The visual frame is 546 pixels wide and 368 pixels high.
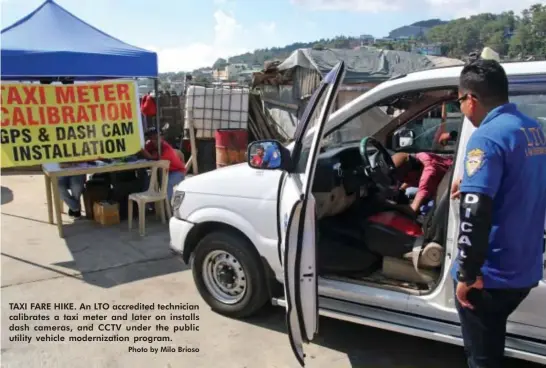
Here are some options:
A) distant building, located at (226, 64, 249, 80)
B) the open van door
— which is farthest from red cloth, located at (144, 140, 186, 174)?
distant building, located at (226, 64, 249, 80)

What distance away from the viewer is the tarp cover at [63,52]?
21.9ft

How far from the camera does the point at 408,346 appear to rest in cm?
376

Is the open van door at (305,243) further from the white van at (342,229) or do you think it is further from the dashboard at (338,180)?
the dashboard at (338,180)

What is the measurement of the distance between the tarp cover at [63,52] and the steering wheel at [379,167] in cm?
446

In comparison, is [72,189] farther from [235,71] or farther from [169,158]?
[235,71]

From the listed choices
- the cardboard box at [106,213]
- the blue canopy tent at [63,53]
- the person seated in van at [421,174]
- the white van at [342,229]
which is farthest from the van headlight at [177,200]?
the blue canopy tent at [63,53]

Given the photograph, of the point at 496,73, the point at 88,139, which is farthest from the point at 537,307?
the point at 88,139

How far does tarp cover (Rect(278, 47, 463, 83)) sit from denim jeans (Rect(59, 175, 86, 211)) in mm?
7189

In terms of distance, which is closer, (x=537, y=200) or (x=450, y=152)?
(x=537, y=200)

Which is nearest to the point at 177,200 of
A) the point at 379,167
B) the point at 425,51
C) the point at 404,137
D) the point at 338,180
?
the point at 338,180

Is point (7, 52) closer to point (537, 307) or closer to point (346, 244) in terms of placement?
point (346, 244)

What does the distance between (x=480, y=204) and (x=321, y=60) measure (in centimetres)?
1185

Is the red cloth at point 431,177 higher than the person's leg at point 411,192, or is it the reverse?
the red cloth at point 431,177

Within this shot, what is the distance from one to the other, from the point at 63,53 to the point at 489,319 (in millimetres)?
6359
